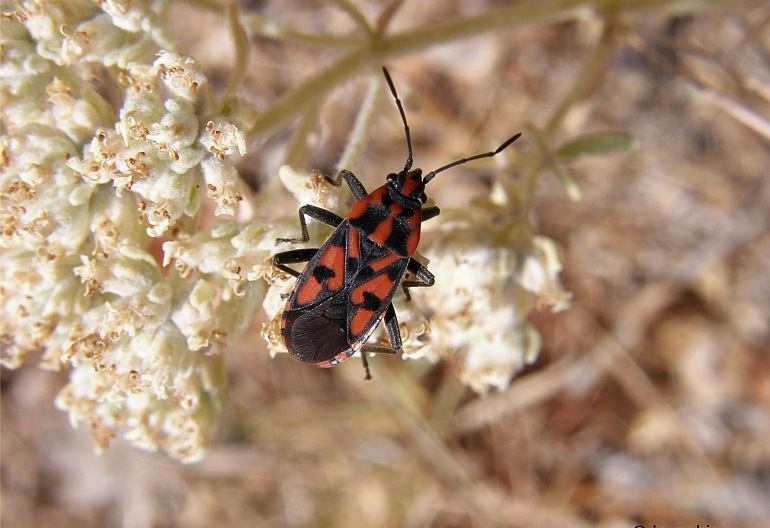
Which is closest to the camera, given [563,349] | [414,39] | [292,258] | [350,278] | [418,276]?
[292,258]

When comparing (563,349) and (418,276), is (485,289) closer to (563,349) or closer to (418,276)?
(418,276)

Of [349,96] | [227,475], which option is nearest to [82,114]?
[349,96]

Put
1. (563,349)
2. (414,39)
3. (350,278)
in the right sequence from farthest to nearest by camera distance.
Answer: (563,349) < (414,39) < (350,278)

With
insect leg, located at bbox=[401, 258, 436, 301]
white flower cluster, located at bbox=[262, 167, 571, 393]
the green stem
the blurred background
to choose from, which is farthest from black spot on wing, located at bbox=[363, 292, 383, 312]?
the blurred background

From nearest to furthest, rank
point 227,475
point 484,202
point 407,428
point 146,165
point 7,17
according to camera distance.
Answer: point 146,165 → point 7,17 → point 484,202 → point 407,428 → point 227,475

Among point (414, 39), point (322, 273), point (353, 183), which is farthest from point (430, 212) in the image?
point (414, 39)

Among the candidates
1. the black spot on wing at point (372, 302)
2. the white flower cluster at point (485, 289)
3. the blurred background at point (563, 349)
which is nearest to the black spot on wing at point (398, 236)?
the white flower cluster at point (485, 289)

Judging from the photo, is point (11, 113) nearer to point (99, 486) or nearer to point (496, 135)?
point (496, 135)
